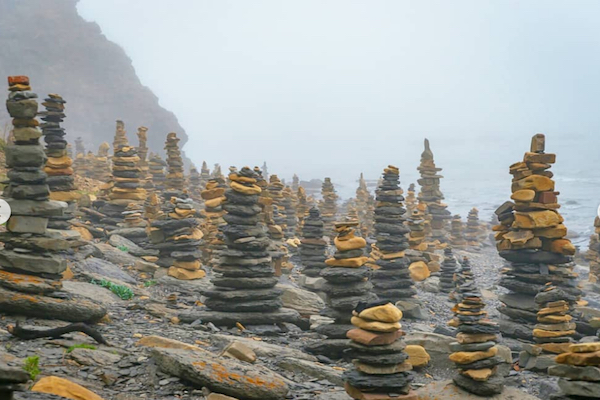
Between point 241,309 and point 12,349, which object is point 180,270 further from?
point 12,349

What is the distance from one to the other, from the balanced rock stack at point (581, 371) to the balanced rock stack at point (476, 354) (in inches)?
99.9

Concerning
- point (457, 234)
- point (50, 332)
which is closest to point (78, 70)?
point (457, 234)

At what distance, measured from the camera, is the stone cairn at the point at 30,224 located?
551 inches

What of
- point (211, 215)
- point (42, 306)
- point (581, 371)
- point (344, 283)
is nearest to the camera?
point (581, 371)

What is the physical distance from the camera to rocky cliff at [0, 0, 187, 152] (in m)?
129

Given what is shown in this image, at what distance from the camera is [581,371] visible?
9.43 m

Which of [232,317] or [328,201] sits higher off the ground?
[328,201]

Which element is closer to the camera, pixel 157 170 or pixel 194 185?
pixel 157 170

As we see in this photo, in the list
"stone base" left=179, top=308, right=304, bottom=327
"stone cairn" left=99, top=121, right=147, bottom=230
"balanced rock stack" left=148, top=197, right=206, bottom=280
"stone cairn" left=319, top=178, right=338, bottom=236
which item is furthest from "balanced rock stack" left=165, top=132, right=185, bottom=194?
"stone base" left=179, top=308, right=304, bottom=327

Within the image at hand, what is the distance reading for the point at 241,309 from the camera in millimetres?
17938

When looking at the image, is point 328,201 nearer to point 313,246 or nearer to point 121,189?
point 313,246

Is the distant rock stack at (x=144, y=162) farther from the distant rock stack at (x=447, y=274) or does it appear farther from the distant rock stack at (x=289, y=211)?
the distant rock stack at (x=447, y=274)

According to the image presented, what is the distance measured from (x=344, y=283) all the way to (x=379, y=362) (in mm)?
6005

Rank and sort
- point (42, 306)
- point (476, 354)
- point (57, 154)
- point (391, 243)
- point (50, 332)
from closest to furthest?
point (50, 332) → point (476, 354) → point (42, 306) → point (57, 154) → point (391, 243)
